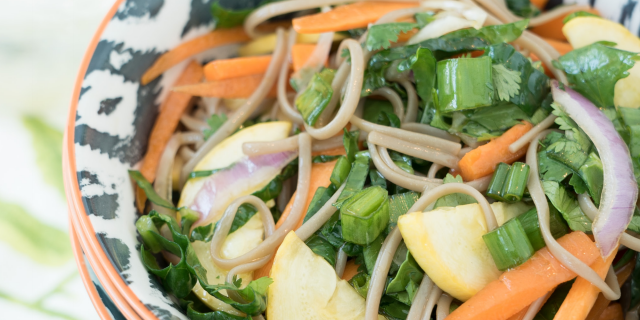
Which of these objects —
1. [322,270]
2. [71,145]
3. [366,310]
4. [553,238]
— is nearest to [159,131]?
[71,145]

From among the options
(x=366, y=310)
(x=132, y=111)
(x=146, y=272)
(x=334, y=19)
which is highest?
(x=334, y=19)

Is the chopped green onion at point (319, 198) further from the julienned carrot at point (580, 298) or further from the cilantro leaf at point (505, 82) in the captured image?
the julienned carrot at point (580, 298)


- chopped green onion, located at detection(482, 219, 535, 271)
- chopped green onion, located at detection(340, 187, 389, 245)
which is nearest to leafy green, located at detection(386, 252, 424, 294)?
chopped green onion, located at detection(340, 187, 389, 245)

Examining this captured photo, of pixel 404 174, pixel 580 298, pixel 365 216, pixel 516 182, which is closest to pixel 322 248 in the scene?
pixel 365 216

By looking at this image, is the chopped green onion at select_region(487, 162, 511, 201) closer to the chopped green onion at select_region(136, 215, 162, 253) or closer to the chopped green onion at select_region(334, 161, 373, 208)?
the chopped green onion at select_region(334, 161, 373, 208)

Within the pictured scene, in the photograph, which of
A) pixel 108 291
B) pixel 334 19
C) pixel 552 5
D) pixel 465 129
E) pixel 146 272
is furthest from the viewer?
pixel 552 5

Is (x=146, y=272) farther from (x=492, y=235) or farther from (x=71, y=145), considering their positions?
(x=492, y=235)

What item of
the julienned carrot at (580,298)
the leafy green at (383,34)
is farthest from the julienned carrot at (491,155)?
the leafy green at (383,34)
